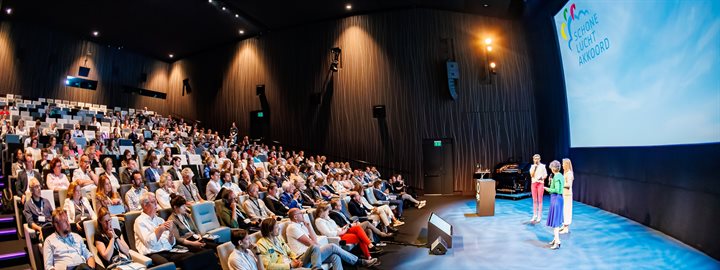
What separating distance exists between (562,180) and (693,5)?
8.23ft

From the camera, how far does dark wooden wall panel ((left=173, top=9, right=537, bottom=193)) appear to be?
1140 cm

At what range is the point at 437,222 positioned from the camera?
5.59 m

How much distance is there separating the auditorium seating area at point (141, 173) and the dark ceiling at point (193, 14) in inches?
119

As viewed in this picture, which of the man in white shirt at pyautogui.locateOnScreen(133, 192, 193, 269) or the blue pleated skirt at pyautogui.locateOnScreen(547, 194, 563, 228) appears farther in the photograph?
the blue pleated skirt at pyautogui.locateOnScreen(547, 194, 563, 228)

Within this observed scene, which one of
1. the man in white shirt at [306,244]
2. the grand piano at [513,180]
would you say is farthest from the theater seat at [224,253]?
the grand piano at [513,180]

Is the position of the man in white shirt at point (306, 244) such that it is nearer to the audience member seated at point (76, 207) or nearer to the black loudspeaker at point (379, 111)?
the audience member seated at point (76, 207)

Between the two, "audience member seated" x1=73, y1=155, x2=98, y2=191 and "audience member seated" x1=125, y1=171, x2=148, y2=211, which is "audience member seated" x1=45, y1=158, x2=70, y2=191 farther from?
"audience member seated" x1=125, y1=171, x2=148, y2=211

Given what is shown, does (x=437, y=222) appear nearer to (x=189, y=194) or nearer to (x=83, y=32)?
(x=189, y=194)

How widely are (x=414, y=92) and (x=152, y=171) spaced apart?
746cm

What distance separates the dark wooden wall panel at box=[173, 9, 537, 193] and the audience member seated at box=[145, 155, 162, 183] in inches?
259

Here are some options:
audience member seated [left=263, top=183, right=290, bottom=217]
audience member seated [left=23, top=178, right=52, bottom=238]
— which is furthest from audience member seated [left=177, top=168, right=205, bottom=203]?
audience member seated [left=23, top=178, right=52, bottom=238]

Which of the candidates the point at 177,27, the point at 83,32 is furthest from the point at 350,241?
the point at 83,32

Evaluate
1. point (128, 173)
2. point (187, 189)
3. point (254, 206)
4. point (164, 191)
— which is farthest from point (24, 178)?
point (254, 206)

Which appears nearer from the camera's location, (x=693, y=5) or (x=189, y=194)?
(x=693, y=5)
